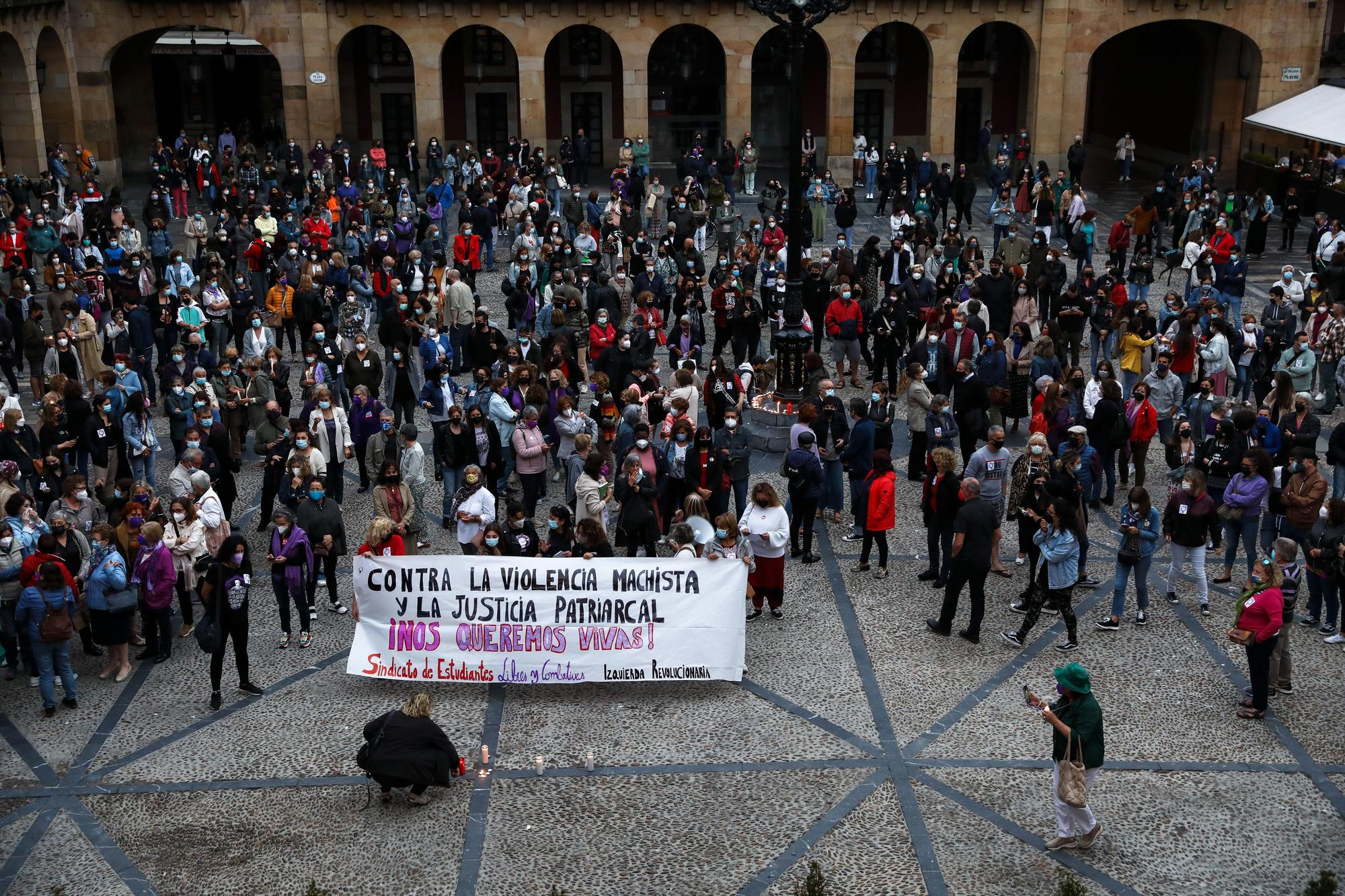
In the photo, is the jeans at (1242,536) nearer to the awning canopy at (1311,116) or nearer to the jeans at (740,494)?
the jeans at (740,494)

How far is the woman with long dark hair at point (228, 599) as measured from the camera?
11.6m

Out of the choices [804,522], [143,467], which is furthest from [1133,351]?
[143,467]

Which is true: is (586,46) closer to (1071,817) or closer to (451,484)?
(451,484)

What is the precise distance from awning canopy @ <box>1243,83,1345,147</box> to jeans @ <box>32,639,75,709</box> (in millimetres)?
28804

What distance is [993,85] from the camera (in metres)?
42.0

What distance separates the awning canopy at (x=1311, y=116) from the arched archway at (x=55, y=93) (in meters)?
30.3

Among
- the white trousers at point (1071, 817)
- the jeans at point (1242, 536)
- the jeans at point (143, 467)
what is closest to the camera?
the white trousers at point (1071, 817)

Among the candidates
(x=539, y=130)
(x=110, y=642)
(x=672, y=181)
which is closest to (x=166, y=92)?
(x=539, y=130)

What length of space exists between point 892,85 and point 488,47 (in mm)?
11831

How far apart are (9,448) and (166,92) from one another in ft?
102

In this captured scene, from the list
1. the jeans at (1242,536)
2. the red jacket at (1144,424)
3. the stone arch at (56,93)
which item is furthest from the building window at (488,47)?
the jeans at (1242,536)

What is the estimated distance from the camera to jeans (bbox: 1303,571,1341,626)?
12.7 meters

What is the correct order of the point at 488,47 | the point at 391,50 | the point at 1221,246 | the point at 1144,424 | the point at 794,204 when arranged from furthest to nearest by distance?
1. the point at 488,47
2. the point at 391,50
3. the point at 1221,246
4. the point at 794,204
5. the point at 1144,424

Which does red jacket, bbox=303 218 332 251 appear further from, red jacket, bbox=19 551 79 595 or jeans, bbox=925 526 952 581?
jeans, bbox=925 526 952 581
